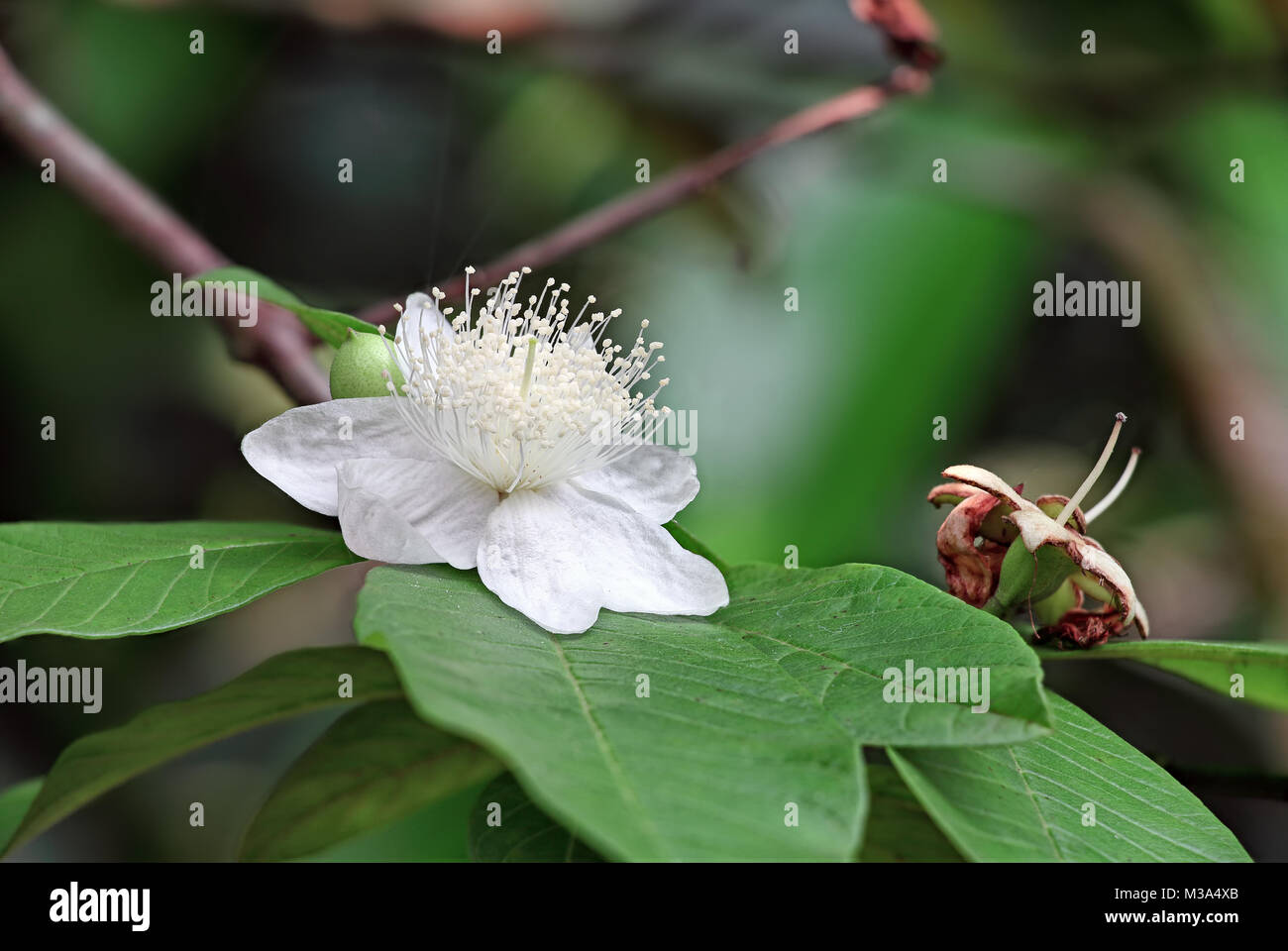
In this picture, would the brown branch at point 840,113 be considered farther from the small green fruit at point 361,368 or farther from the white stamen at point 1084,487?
the white stamen at point 1084,487

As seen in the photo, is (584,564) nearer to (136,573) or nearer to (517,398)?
(517,398)

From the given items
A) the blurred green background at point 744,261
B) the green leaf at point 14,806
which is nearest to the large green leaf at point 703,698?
the green leaf at point 14,806

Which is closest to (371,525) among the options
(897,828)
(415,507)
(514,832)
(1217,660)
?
(415,507)

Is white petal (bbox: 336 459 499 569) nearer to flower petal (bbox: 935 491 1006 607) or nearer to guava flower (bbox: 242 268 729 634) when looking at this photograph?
guava flower (bbox: 242 268 729 634)

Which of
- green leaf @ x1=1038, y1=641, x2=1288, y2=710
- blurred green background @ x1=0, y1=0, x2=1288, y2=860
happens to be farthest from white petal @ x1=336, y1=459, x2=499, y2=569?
blurred green background @ x1=0, y1=0, x2=1288, y2=860
